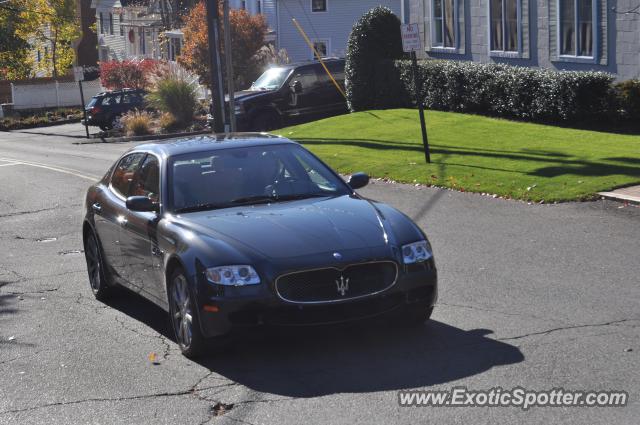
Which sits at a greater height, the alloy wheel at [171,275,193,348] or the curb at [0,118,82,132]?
the alloy wheel at [171,275,193,348]

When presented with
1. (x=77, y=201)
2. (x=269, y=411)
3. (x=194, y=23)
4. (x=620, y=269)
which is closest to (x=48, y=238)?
(x=77, y=201)

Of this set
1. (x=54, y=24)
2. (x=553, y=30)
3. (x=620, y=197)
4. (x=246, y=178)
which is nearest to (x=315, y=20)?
(x=54, y=24)

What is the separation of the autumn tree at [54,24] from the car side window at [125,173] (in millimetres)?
55678

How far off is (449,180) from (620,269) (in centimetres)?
710

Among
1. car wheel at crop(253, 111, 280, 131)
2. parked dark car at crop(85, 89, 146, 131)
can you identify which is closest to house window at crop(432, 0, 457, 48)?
car wheel at crop(253, 111, 280, 131)

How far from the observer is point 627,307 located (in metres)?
8.55

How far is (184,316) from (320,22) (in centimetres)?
4222

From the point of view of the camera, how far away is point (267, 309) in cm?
723

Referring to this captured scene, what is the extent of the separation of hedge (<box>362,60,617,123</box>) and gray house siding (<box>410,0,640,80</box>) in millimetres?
1317

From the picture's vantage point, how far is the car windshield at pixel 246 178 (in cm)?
853

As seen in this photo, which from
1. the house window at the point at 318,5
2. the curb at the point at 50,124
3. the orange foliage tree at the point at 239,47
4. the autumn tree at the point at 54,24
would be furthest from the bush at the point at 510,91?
the autumn tree at the point at 54,24

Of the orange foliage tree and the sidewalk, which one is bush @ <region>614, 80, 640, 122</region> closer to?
the sidewalk

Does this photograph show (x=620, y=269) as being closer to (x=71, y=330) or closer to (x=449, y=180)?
(x=71, y=330)

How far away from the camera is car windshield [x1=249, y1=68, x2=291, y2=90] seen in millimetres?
31359
